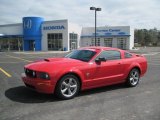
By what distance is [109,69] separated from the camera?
774 centimetres

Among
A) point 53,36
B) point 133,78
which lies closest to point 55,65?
point 133,78

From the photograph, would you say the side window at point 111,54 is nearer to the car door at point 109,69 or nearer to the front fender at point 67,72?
the car door at point 109,69

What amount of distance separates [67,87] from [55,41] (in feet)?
152

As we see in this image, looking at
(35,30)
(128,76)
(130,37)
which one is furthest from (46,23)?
(128,76)

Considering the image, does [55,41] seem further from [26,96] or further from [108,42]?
[26,96]

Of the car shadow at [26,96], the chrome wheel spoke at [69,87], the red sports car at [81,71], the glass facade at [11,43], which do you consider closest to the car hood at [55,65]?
the red sports car at [81,71]

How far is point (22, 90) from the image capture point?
773 cm

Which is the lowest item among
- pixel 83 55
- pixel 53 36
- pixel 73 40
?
pixel 83 55

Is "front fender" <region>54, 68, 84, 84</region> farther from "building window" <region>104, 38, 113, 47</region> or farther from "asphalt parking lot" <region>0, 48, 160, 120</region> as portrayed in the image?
"building window" <region>104, 38, 113, 47</region>

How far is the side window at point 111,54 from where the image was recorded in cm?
787

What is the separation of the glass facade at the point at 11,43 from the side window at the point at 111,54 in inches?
1918

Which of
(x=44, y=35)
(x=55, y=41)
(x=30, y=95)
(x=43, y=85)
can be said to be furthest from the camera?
(x=44, y=35)

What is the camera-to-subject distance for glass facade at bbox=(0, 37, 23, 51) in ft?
180

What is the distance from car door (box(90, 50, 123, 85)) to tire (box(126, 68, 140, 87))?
55cm
